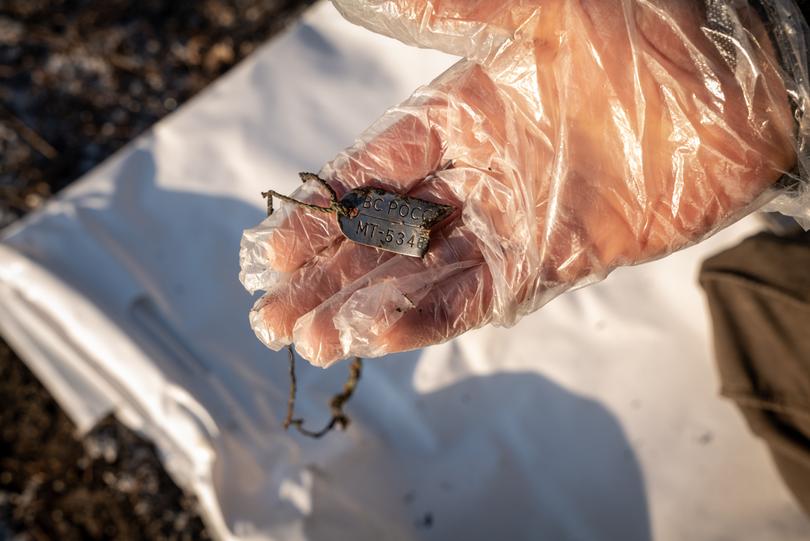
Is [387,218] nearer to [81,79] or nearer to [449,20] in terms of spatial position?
[449,20]

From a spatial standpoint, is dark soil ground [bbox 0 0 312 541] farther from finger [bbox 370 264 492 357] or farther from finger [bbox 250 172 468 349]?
finger [bbox 370 264 492 357]

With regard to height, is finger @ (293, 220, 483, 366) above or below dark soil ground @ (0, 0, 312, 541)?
below

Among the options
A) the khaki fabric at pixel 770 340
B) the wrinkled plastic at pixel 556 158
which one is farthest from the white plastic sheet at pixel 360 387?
the wrinkled plastic at pixel 556 158

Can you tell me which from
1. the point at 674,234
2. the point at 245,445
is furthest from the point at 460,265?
the point at 245,445

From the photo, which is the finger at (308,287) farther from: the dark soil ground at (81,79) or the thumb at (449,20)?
Answer: the dark soil ground at (81,79)

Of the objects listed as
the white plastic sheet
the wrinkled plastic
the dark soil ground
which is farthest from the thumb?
the dark soil ground
